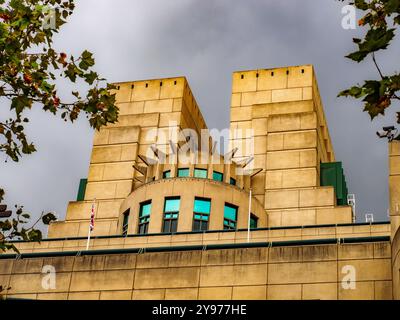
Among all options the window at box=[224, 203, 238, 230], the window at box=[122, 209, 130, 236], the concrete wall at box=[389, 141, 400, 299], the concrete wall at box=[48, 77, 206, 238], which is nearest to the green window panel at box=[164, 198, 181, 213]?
the window at box=[224, 203, 238, 230]

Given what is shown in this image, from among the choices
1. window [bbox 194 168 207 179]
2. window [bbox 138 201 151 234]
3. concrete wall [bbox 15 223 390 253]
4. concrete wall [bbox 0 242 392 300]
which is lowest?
concrete wall [bbox 0 242 392 300]

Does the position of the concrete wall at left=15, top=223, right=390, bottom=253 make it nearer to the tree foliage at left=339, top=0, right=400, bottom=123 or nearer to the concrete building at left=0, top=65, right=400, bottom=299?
the concrete building at left=0, top=65, right=400, bottom=299

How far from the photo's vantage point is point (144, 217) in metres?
53.5

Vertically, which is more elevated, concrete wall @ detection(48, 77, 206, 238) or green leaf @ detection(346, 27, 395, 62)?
concrete wall @ detection(48, 77, 206, 238)

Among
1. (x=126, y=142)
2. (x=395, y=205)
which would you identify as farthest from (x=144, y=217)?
(x=395, y=205)

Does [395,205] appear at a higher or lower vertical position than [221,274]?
higher

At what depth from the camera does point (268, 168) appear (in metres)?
63.9

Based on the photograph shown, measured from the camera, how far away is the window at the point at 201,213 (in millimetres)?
52500

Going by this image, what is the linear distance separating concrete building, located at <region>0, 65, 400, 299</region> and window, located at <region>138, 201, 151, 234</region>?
0.28 ft

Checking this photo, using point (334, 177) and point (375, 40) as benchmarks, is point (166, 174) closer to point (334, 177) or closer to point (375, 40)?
point (334, 177)

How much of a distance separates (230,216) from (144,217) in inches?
238

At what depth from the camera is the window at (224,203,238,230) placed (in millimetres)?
53531
